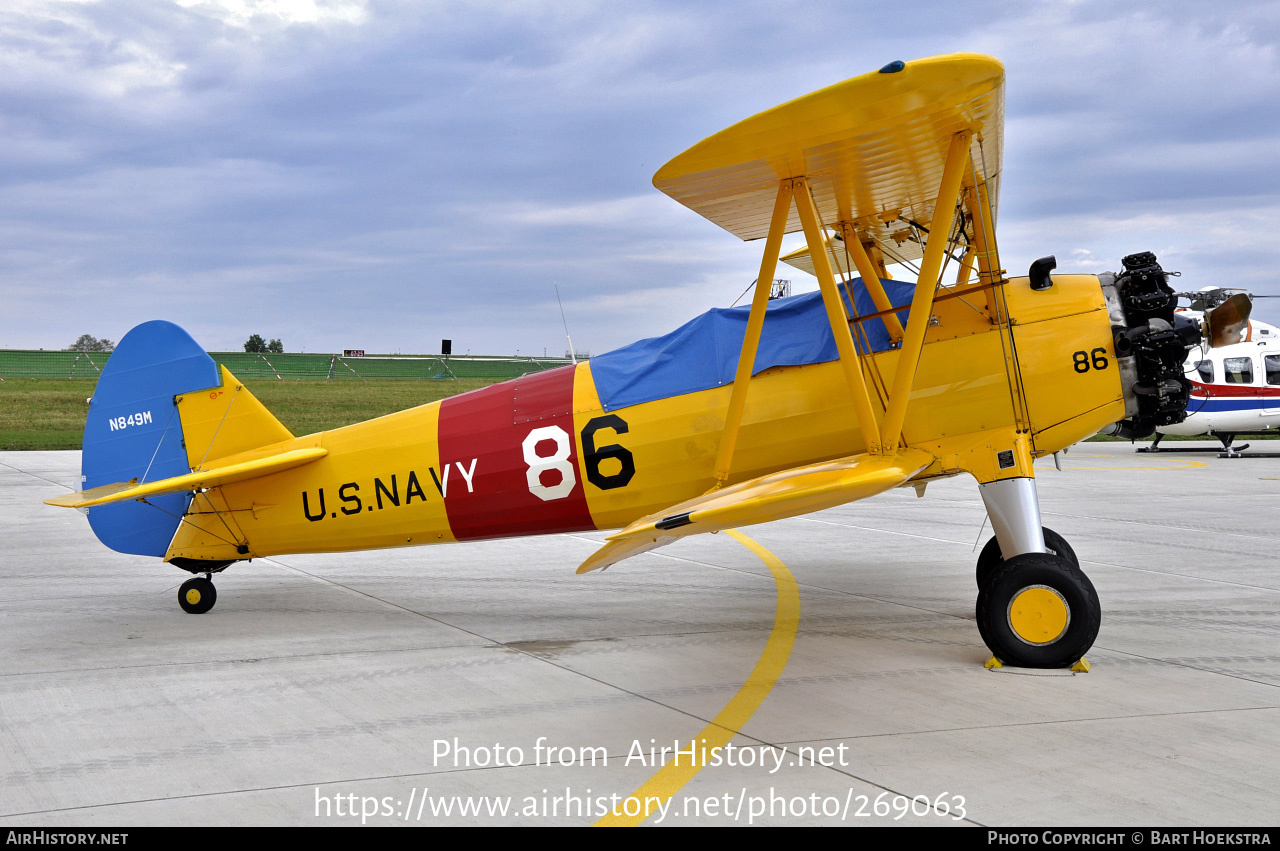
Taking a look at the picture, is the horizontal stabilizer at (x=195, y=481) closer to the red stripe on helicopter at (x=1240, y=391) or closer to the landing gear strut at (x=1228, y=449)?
the red stripe on helicopter at (x=1240, y=391)

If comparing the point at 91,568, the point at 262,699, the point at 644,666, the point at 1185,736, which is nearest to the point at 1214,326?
the point at 1185,736

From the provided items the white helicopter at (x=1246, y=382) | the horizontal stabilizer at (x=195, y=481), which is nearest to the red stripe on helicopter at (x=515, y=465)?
the horizontal stabilizer at (x=195, y=481)

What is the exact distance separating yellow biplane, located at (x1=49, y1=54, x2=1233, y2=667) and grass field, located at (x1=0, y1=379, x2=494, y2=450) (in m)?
18.1

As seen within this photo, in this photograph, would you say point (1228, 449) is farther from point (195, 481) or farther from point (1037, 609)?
point (195, 481)

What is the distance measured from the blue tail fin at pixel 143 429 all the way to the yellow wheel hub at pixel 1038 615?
6.00m

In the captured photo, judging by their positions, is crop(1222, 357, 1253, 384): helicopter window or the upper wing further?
crop(1222, 357, 1253, 384): helicopter window

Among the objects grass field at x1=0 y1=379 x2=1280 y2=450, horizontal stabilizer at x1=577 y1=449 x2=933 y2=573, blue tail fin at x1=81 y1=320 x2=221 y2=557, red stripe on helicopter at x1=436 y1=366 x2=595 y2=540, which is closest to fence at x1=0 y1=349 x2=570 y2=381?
grass field at x1=0 y1=379 x2=1280 y2=450

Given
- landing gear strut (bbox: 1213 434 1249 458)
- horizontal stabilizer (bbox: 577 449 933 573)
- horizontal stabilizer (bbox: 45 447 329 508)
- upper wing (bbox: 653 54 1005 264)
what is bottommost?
landing gear strut (bbox: 1213 434 1249 458)

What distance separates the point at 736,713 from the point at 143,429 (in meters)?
5.39

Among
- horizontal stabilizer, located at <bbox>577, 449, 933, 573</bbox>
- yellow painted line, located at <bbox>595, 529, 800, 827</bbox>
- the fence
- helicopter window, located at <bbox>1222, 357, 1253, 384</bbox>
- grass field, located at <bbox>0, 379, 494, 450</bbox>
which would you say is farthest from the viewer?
the fence

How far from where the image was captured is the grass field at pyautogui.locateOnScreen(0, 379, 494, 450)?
25641 mm

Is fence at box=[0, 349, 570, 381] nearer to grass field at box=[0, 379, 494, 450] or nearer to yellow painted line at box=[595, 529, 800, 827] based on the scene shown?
grass field at box=[0, 379, 494, 450]

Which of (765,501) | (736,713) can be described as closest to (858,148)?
(765,501)

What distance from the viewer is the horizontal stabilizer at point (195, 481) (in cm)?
664
